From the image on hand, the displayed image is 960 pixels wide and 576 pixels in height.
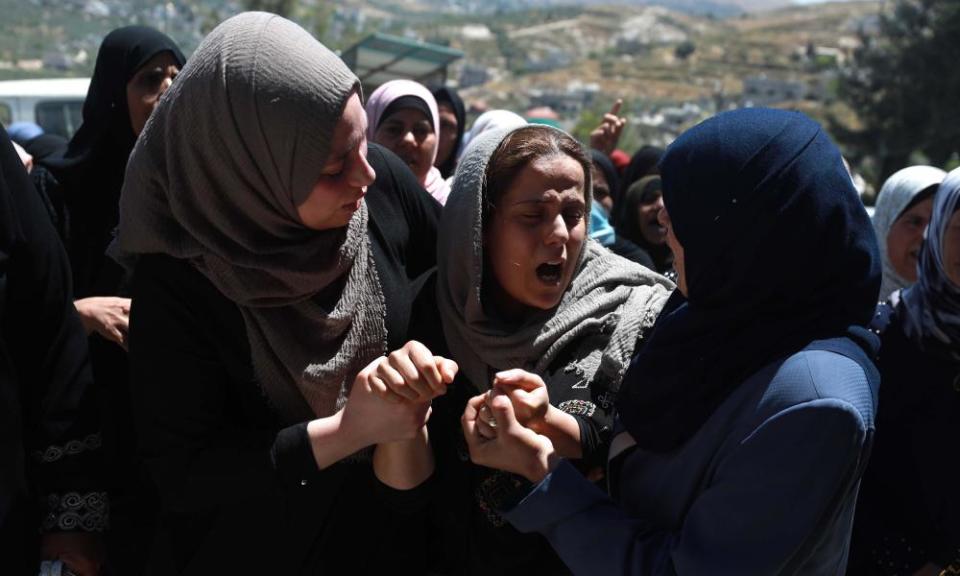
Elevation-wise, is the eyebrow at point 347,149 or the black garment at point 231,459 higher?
the eyebrow at point 347,149

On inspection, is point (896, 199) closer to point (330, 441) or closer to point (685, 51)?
point (330, 441)

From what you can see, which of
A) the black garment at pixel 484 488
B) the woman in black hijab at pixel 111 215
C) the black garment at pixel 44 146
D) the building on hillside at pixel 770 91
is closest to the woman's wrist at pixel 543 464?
the black garment at pixel 484 488

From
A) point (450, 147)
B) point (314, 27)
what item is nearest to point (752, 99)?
point (314, 27)

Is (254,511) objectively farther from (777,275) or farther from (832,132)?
(832,132)

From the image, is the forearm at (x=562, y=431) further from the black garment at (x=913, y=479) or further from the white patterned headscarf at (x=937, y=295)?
the white patterned headscarf at (x=937, y=295)

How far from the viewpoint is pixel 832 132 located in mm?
33438

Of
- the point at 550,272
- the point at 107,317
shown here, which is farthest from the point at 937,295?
the point at 107,317

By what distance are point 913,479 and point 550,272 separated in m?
1.08

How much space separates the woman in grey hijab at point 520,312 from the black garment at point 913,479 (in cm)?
75

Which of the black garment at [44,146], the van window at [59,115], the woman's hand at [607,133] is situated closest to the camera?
the black garment at [44,146]

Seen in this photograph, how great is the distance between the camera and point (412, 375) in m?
1.51

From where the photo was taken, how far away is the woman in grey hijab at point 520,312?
1760 mm

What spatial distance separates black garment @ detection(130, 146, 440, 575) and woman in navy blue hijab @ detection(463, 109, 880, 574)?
45 cm

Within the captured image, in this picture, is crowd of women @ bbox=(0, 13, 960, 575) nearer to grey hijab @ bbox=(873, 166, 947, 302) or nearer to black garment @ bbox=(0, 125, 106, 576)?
black garment @ bbox=(0, 125, 106, 576)
